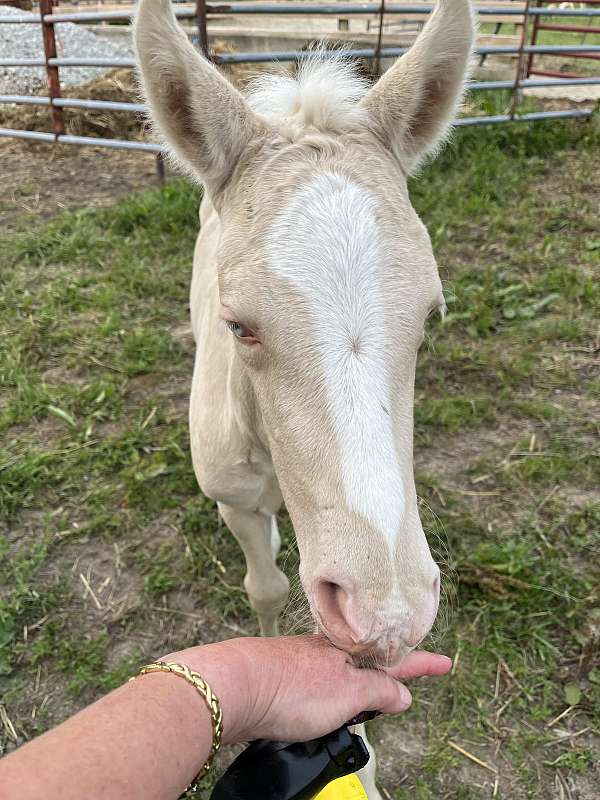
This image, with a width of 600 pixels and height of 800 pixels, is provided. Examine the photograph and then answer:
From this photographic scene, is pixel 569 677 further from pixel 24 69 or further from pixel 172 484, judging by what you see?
pixel 24 69

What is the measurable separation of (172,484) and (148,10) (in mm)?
2417

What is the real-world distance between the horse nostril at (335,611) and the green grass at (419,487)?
1.39m

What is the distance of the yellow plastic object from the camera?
1962 mm

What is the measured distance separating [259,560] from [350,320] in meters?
1.53

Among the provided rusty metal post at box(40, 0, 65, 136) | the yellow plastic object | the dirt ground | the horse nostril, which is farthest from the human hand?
rusty metal post at box(40, 0, 65, 136)

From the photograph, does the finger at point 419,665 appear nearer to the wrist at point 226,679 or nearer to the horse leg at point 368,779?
the wrist at point 226,679

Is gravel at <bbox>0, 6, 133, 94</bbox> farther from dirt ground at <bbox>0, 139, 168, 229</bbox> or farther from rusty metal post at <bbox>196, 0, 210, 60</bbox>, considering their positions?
rusty metal post at <bbox>196, 0, 210, 60</bbox>

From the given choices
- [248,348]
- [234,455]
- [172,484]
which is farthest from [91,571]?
[248,348]

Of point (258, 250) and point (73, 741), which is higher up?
point (258, 250)

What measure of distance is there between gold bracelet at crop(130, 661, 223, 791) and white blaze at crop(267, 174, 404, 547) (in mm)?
488

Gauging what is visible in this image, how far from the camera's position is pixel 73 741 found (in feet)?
3.62

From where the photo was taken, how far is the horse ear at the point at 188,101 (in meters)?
1.68

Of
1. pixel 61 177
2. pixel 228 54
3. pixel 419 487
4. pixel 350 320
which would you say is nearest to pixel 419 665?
pixel 350 320

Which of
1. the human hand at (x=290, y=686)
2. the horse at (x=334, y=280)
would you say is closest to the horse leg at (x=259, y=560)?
the horse at (x=334, y=280)
